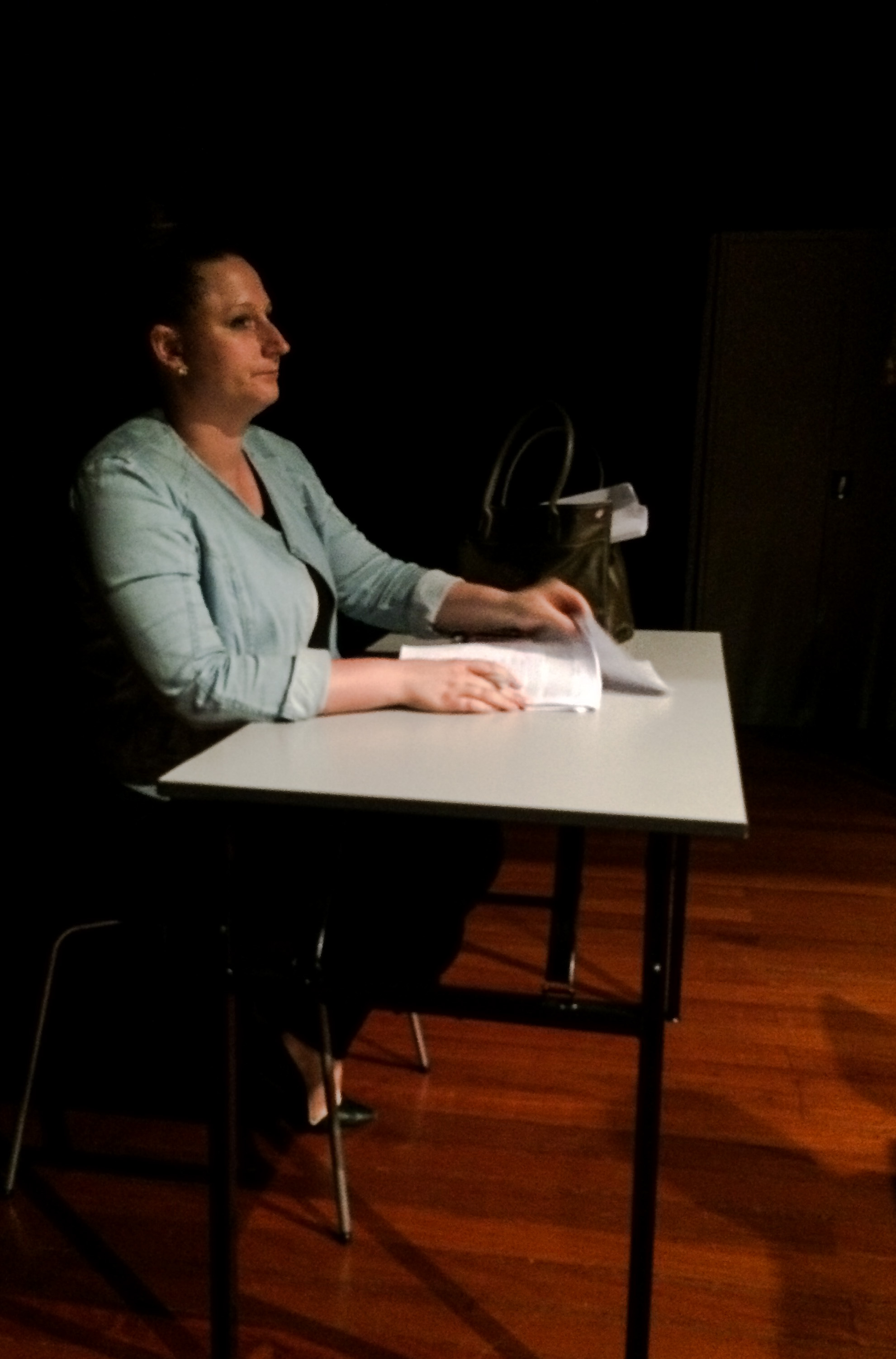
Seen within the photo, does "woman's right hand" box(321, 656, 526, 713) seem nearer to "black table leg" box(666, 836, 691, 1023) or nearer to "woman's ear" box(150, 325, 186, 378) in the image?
"woman's ear" box(150, 325, 186, 378)

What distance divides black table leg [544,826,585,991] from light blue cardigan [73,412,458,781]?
475 millimetres

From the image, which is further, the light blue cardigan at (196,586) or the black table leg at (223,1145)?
the light blue cardigan at (196,586)

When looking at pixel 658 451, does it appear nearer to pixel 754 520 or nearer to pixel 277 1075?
pixel 754 520

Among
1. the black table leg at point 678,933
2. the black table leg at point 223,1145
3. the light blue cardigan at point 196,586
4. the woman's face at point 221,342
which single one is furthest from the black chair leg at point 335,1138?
the woman's face at point 221,342

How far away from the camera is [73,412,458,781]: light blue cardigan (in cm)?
134

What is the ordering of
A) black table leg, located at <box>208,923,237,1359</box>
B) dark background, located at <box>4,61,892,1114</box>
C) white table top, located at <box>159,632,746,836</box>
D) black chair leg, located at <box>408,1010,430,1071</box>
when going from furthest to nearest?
1. dark background, located at <box>4,61,892,1114</box>
2. black chair leg, located at <box>408,1010,430,1071</box>
3. black table leg, located at <box>208,923,237,1359</box>
4. white table top, located at <box>159,632,746,836</box>

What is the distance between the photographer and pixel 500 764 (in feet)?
3.86

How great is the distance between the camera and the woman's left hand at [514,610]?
1.64 metres

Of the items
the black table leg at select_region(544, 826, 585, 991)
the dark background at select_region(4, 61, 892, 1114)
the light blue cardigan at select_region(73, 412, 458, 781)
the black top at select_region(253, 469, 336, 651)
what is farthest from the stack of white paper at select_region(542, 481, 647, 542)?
the dark background at select_region(4, 61, 892, 1114)

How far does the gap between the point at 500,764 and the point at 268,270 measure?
2819mm

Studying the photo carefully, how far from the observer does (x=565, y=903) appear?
197 cm

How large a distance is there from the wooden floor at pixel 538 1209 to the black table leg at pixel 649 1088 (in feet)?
0.68

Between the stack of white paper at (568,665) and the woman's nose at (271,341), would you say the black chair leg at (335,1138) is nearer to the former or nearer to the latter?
the stack of white paper at (568,665)

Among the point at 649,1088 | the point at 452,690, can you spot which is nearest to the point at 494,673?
the point at 452,690
